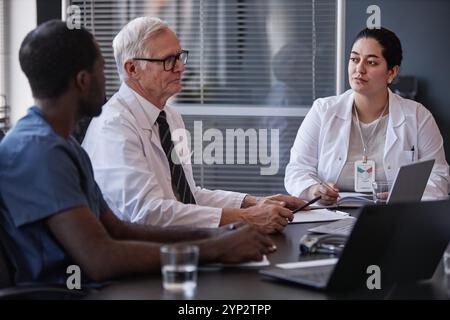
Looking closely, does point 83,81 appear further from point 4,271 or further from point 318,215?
point 318,215

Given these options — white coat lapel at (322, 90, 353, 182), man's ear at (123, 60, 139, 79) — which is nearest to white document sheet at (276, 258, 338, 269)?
man's ear at (123, 60, 139, 79)

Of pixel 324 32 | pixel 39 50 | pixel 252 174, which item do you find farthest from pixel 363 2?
pixel 39 50

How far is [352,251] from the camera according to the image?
5.67 feet

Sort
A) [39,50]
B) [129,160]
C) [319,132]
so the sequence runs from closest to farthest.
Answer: [39,50] < [129,160] < [319,132]

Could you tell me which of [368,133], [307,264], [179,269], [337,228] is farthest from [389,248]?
[368,133]

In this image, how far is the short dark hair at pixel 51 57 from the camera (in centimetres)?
215

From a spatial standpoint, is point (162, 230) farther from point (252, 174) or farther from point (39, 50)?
point (252, 174)

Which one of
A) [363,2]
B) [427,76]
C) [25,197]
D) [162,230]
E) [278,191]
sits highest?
[363,2]

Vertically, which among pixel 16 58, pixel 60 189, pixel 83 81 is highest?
pixel 16 58

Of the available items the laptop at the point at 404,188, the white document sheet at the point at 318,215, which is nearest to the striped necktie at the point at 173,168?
the white document sheet at the point at 318,215

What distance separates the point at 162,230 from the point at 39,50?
26.7 inches

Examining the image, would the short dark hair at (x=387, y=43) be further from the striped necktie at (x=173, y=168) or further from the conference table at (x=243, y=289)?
the conference table at (x=243, y=289)

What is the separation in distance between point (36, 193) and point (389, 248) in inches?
35.2

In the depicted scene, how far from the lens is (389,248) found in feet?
5.91
